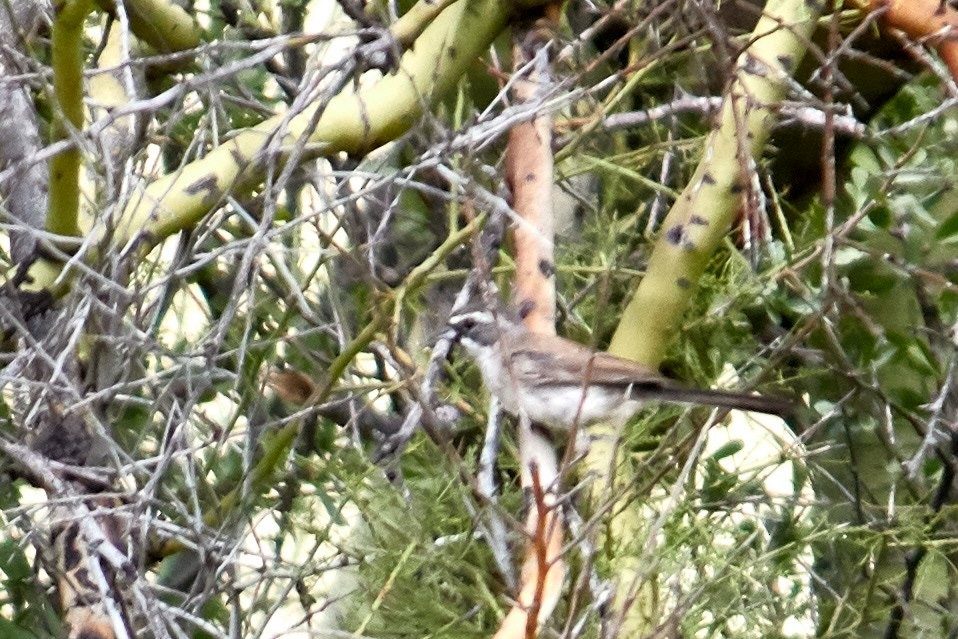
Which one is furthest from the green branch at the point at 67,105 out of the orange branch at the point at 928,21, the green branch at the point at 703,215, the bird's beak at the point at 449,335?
the orange branch at the point at 928,21

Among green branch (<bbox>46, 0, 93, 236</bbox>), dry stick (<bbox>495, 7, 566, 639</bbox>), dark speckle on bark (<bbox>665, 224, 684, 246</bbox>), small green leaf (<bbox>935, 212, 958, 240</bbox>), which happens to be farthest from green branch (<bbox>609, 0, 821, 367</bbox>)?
green branch (<bbox>46, 0, 93, 236</bbox>)

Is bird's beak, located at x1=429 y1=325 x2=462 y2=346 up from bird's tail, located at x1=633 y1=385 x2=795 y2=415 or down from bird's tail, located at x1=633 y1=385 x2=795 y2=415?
up

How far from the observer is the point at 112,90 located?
2.13 meters

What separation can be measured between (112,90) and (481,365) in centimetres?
70

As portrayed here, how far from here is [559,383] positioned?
207 centimetres

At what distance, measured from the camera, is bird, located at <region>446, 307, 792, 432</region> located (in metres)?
1.91

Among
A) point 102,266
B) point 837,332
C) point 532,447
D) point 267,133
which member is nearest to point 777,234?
point 837,332

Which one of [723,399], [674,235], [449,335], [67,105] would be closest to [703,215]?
[674,235]

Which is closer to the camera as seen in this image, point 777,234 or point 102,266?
point 102,266

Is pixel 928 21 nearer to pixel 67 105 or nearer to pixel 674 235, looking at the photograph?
pixel 674 235

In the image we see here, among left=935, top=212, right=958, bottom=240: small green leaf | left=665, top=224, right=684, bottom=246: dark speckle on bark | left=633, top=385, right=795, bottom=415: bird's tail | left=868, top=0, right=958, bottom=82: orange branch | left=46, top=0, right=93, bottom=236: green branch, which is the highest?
left=46, top=0, right=93, bottom=236: green branch

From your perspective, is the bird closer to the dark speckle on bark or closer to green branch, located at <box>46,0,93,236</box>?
the dark speckle on bark

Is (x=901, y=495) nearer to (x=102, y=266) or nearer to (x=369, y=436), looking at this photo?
(x=369, y=436)

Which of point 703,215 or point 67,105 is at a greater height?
point 67,105
